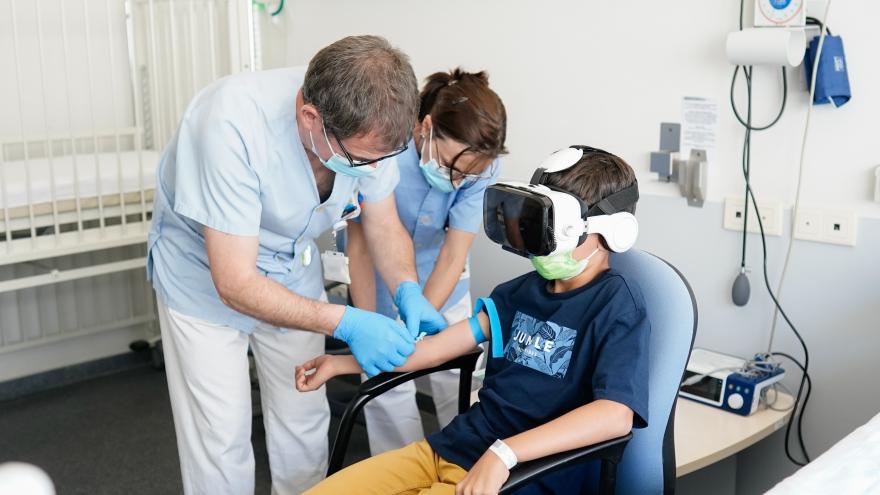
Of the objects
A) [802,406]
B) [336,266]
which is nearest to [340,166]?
[336,266]

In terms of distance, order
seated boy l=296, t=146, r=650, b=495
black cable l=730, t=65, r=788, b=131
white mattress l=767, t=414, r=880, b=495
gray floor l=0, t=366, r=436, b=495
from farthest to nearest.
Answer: gray floor l=0, t=366, r=436, b=495, black cable l=730, t=65, r=788, b=131, seated boy l=296, t=146, r=650, b=495, white mattress l=767, t=414, r=880, b=495

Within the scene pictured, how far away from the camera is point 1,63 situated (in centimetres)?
315

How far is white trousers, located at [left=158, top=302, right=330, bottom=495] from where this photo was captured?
6.21ft

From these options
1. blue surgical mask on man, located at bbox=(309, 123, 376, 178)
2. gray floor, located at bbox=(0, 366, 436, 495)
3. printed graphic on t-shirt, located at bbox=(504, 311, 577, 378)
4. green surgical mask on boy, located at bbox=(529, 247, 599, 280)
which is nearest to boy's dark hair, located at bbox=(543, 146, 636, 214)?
green surgical mask on boy, located at bbox=(529, 247, 599, 280)

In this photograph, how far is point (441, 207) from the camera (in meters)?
2.24

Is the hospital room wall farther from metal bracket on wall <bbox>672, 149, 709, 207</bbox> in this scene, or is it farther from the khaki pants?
the khaki pants

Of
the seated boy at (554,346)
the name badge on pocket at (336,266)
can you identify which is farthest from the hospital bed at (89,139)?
the seated boy at (554,346)

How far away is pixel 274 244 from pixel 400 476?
A: 1.86ft

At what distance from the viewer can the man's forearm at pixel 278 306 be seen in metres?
1.71

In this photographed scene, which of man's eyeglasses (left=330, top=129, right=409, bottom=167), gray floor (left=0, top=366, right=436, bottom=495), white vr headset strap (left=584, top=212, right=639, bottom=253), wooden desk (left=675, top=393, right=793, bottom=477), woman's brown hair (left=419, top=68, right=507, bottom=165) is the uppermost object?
woman's brown hair (left=419, top=68, right=507, bottom=165)

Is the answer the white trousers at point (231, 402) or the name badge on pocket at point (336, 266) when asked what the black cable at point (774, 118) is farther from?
the white trousers at point (231, 402)

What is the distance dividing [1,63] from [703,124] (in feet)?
7.71

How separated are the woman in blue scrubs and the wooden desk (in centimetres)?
63

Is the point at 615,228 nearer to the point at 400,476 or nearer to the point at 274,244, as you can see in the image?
the point at 400,476
